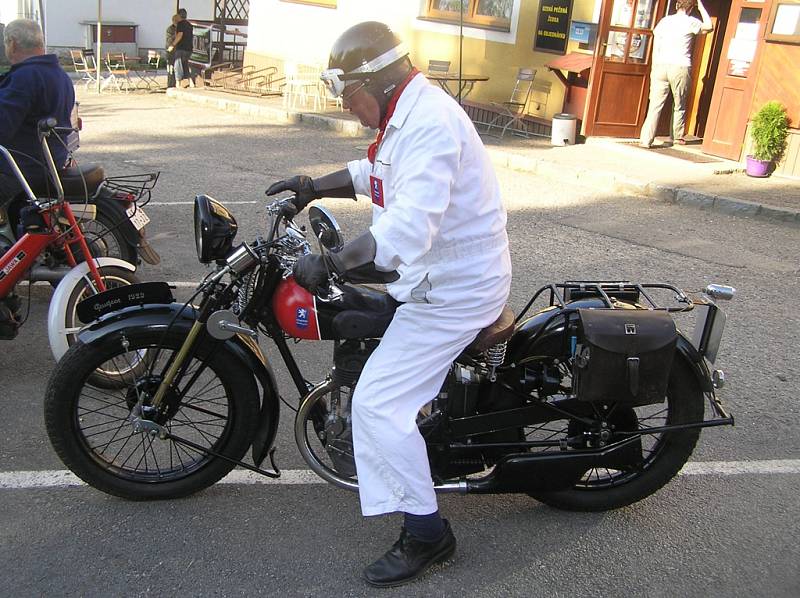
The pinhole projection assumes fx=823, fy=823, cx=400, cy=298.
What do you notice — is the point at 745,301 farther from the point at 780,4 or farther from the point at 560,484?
the point at 780,4

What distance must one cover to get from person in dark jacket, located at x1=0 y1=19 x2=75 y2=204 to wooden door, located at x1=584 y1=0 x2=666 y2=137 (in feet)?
27.5

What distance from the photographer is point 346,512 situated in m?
3.43

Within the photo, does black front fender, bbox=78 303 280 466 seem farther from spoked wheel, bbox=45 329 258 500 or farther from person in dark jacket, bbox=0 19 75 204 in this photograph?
person in dark jacket, bbox=0 19 75 204

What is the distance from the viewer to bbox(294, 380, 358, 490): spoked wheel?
123 inches

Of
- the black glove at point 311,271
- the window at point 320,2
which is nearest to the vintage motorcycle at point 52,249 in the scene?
the black glove at point 311,271

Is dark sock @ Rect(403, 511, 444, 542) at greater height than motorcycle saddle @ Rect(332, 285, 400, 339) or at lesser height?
lesser

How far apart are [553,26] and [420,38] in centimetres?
286

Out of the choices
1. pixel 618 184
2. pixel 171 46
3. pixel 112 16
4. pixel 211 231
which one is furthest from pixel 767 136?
pixel 112 16

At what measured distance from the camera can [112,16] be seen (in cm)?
2478

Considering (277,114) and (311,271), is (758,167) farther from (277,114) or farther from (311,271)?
(311,271)

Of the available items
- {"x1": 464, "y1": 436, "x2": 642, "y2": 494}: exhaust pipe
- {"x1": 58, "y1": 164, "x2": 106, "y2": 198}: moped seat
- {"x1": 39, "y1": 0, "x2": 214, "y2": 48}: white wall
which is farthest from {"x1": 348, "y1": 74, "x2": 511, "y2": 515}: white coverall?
{"x1": 39, "y1": 0, "x2": 214, "y2": 48}: white wall

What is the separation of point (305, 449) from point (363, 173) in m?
1.11

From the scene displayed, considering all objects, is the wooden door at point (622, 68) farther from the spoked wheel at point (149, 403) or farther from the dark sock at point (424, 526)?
the dark sock at point (424, 526)

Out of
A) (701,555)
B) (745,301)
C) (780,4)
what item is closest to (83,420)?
(701,555)
